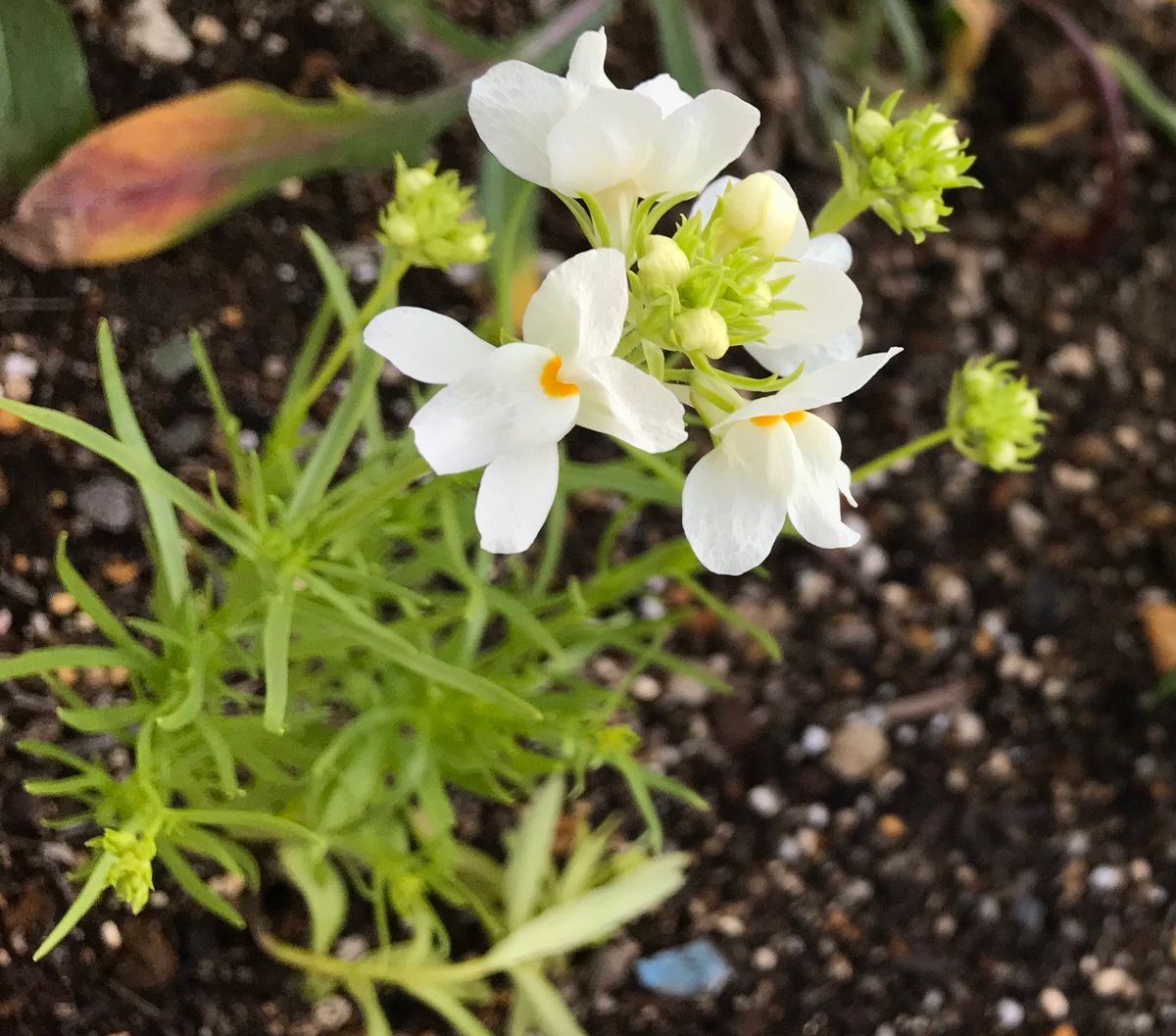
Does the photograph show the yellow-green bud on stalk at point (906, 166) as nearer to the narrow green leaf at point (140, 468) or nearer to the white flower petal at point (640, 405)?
the white flower petal at point (640, 405)

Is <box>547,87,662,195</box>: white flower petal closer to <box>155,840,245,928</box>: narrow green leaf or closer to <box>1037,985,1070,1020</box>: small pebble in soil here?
<box>155,840,245,928</box>: narrow green leaf

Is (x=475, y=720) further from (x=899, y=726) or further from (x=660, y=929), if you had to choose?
(x=899, y=726)

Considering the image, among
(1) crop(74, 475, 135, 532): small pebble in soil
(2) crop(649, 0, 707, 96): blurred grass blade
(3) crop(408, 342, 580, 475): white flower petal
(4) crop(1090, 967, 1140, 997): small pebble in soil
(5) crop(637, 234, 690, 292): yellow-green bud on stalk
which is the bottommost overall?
(4) crop(1090, 967, 1140, 997): small pebble in soil

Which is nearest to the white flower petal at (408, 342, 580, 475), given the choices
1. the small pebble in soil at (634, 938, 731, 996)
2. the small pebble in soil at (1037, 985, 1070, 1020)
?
the small pebble in soil at (634, 938, 731, 996)

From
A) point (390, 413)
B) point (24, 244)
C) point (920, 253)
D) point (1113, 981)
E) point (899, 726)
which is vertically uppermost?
Answer: point (24, 244)

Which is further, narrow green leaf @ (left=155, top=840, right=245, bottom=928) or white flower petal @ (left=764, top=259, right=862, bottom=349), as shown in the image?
narrow green leaf @ (left=155, top=840, right=245, bottom=928)

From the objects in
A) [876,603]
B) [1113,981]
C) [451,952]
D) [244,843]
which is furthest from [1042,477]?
[244,843]
